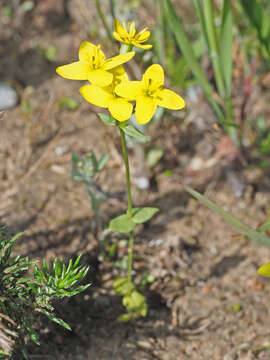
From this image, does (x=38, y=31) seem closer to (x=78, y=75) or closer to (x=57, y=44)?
(x=57, y=44)

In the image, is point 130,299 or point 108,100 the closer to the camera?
point 108,100

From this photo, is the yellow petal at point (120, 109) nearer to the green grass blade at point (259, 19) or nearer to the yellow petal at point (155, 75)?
the yellow petal at point (155, 75)

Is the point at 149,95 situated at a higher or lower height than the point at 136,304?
higher

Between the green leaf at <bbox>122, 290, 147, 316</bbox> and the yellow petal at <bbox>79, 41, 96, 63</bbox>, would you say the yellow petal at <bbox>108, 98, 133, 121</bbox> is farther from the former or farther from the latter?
the green leaf at <bbox>122, 290, 147, 316</bbox>

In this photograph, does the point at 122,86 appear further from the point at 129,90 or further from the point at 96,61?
the point at 96,61

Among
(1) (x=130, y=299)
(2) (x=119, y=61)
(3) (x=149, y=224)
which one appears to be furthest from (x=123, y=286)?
(2) (x=119, y=61)

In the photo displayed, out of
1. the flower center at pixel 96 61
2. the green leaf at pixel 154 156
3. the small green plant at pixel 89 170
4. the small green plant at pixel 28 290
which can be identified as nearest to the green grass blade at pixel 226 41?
the green leaf at pixel 154 156
